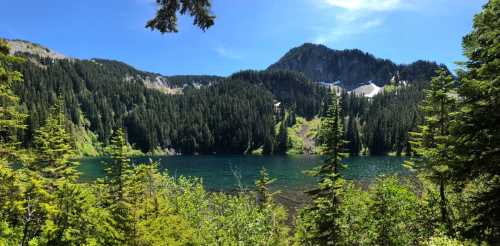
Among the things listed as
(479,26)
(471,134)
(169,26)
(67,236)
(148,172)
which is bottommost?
(67,236)

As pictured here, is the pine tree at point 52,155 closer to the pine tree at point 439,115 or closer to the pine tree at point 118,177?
the pine tree at point 118,177

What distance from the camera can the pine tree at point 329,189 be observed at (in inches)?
1030

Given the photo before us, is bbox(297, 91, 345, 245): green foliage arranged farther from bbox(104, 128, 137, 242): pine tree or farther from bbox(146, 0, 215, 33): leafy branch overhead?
bbox(146, 0, 215, 33): leafy branch overhead

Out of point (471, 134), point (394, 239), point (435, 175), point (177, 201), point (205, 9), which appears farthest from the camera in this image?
point (177, 201)

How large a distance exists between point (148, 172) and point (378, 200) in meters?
14.6

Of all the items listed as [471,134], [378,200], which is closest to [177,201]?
[378,200]

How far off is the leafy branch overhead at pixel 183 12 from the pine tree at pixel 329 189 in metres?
20.2

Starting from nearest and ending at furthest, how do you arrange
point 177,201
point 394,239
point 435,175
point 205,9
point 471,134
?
point 205,9, point 471,134, point 394,239, point 435,175, point 177,201

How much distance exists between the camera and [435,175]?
25.9 meters

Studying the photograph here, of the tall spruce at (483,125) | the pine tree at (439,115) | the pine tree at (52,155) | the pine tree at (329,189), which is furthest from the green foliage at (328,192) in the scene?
the pine tree at (52,155)

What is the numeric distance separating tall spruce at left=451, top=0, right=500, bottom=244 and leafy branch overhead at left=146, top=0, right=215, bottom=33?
44.3 feet

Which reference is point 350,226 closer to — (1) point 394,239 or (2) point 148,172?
(1) point 394,239

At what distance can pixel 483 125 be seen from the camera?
693 inches

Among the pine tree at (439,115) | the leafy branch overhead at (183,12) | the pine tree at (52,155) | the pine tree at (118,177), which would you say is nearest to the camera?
the leafy branch overhead at (183,12)
